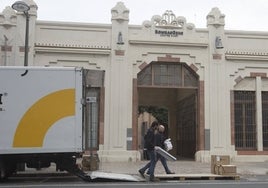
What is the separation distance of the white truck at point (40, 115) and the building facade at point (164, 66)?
855 centimetres

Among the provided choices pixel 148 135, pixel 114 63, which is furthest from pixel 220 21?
pixel 148 135

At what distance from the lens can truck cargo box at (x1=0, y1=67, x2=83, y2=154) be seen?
1404 centimetres

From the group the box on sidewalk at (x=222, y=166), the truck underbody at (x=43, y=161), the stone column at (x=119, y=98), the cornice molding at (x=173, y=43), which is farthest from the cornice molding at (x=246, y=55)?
the truck underbody at (x=43, y=161)

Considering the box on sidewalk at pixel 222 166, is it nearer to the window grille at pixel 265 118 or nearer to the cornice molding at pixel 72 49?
the window grille at pixel 265 118

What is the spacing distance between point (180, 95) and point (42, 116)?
16722mm

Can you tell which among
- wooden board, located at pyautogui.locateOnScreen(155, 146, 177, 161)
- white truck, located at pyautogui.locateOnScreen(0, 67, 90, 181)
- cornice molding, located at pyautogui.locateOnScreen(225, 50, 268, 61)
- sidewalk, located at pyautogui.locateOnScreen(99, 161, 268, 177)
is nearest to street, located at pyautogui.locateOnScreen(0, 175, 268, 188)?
white truck, located at pyautogui.locateOnScreen(0, 67, 90, 181)

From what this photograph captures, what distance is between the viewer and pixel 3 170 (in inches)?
564

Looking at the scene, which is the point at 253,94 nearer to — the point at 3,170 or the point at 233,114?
the point at 233,114

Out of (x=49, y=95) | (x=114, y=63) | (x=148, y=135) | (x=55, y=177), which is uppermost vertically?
(x=114, y=63)

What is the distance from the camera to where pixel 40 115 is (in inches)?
557

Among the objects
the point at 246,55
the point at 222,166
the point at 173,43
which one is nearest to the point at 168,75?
the point at 173,43

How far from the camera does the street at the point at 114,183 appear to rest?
1295 centimetres

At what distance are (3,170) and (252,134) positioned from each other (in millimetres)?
14981

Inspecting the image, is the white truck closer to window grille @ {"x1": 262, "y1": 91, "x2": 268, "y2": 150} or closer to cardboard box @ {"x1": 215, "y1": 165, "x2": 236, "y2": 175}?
cardboard box @ {"x1": 215, "y1": 165, "x2": 236, "y2": 175}
